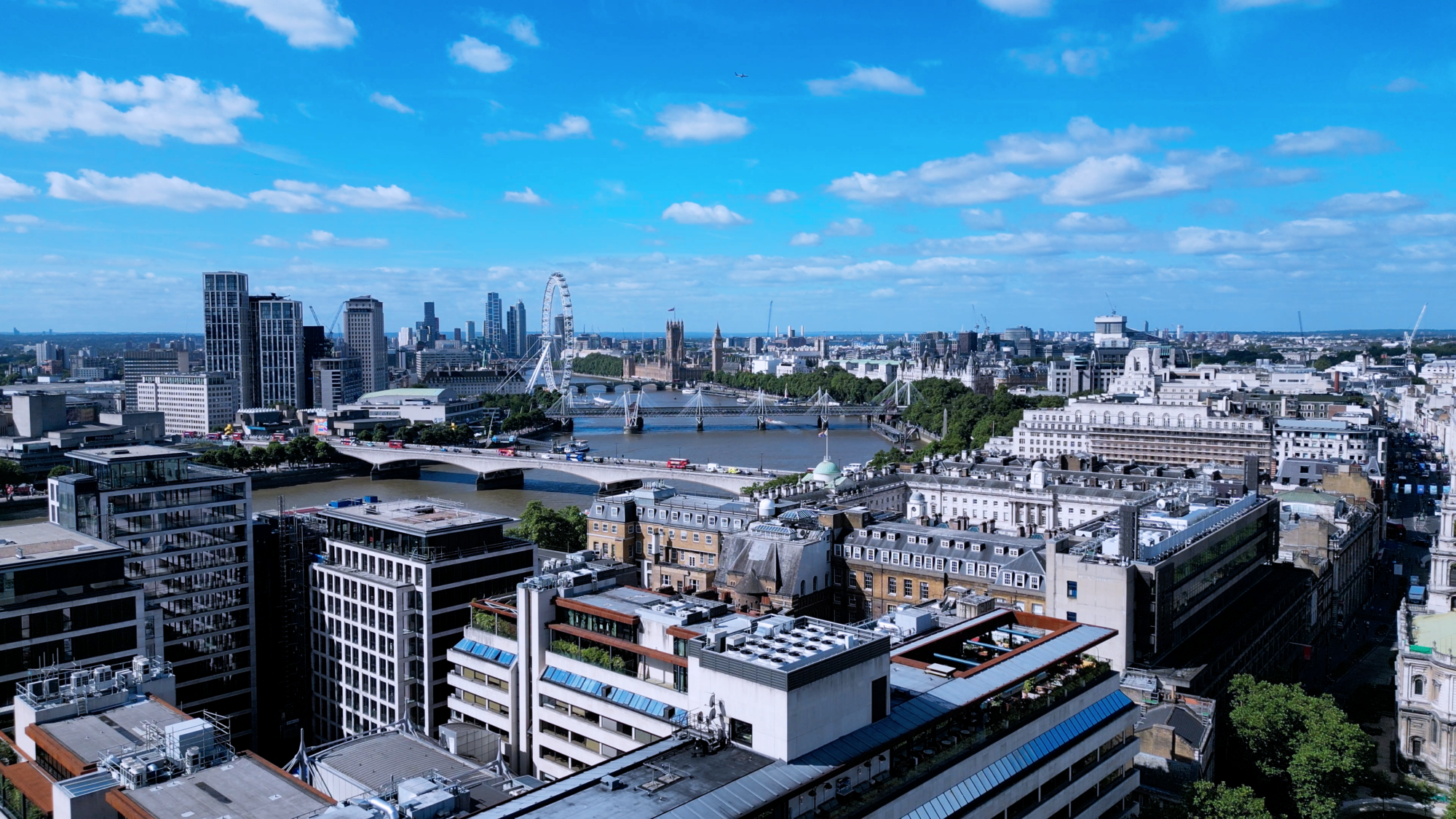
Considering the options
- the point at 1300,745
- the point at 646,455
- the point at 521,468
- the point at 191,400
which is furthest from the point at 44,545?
the point at 191,400

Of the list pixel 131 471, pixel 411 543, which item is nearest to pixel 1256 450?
pixel 411 543

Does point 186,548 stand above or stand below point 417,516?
below

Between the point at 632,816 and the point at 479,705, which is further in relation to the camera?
the point at 479,705

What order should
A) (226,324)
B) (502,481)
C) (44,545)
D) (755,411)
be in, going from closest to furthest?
(44,545) → (502,481) → (755,411) → (226,324)

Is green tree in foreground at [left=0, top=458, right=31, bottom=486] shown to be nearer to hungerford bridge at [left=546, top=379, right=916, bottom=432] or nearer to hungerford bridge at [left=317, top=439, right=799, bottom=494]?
hungerford bridge at [left=317, top=439, right=799, bottom=494]

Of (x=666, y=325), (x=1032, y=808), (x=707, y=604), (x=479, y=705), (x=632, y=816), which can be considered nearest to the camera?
(x=632, y=816)

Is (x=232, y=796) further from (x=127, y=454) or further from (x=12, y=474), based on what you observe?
(x=12, y=474)

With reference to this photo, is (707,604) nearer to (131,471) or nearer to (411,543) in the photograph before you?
(411,543)

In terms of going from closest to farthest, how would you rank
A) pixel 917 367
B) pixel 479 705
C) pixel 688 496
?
pixel 479 705 < pixel 688 496 < pixel 917 367
